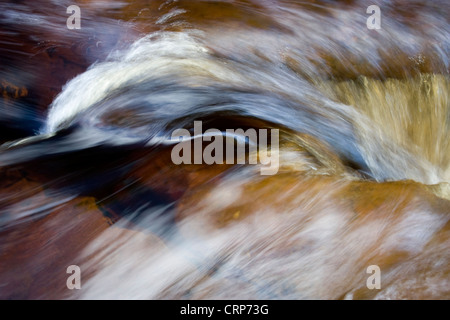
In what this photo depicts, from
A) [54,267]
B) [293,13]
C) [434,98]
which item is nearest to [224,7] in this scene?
[293,13]

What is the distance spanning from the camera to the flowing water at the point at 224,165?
1.90 meters

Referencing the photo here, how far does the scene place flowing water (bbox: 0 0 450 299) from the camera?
A: 1.90 metres

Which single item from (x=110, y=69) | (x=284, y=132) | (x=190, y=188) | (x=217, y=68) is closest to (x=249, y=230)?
(x=190, y=188)

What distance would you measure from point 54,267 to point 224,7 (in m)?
2.42

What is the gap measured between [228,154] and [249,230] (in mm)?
398

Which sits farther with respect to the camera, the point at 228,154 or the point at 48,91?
the point at 48,91

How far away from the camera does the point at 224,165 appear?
216 cm

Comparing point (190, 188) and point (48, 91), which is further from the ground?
point (48, 91)

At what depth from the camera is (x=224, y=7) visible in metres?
3.68

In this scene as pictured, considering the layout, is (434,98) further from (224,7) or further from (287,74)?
(224,7)
